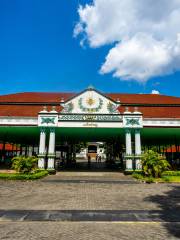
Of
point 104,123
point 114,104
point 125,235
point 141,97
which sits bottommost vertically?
point 125,235

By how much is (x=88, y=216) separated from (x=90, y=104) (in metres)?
16.8

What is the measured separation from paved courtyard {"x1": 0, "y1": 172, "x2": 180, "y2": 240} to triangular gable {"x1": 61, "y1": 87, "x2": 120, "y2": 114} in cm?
1251

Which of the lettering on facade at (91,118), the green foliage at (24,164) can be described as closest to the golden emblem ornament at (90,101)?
the lettering on facade at (91,118)

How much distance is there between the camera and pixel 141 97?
30859mm

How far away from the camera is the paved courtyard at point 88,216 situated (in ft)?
22.0

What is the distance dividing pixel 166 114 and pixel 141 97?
19.2 ft

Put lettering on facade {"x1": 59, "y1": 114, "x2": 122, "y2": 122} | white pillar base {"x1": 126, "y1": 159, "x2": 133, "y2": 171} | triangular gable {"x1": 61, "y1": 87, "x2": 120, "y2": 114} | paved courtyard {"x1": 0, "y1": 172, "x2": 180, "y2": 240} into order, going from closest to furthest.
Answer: paved courtyard {"x1": 0, "y1": 172, "x2": 180, "y2": 240}
white pillar base {"x1": 126, "y1": 159, "x2": 133, "y2": 171}
lettering on facade {"x1": 59, "y1": 114, "x2": 122, "y2": 122}
triangular gable {"x1": 61, "y1": 87, "x2": 120, "y2": 114}

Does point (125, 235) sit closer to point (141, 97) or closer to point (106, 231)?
point (106, 231)

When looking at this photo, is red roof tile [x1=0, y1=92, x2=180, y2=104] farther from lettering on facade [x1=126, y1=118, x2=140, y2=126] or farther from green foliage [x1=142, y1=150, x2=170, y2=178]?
green foliage [x1=142, y1=150, x2=170, y2=178]

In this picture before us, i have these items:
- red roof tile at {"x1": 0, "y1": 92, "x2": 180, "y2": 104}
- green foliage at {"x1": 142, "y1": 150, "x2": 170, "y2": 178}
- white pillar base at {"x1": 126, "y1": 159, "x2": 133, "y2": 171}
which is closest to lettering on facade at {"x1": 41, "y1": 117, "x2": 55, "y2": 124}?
red roof tile at {"x1": 0, "y1": 92, "x2": 180, "y2": 104}

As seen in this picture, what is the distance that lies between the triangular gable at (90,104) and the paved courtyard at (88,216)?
12.5 m

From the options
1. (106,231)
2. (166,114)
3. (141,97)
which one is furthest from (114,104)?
(106,231)

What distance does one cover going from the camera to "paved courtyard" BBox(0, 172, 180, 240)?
6.71 meters

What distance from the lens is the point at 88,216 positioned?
332 inches
